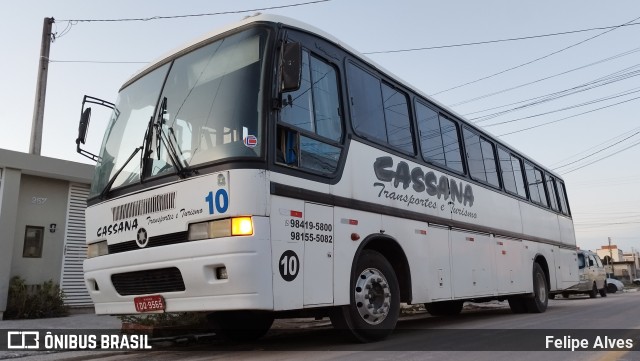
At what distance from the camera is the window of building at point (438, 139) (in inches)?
306

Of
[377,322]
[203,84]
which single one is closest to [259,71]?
[203,84]

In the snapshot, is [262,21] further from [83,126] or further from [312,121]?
[83,126]

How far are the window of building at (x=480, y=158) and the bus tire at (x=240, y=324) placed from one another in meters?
4.64

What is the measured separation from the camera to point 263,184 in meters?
4.66

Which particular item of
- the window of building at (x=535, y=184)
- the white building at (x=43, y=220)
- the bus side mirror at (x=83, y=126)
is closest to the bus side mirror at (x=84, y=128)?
the bus side mirror at (x=83, y=126)

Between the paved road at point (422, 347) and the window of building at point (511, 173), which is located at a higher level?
the window of building at point (511, 173)

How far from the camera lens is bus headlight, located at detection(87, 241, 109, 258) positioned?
564cm

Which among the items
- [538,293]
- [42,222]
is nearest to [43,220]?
[42,222]

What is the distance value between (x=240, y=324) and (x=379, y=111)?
3386mm

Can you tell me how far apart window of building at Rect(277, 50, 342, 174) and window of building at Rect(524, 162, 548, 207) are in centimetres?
811

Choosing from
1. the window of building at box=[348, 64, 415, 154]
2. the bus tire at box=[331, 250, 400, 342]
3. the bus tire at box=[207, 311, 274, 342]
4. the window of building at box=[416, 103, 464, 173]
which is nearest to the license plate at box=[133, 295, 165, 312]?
the bus tire at box=[207, 311, 274, 342]

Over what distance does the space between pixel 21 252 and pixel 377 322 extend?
377 inches

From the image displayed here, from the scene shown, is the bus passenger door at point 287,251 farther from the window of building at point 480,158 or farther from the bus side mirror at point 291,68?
the window of building at point 480,158

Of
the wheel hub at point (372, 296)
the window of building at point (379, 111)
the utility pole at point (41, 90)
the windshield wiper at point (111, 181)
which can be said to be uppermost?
the utility pole at point (41, 90)
